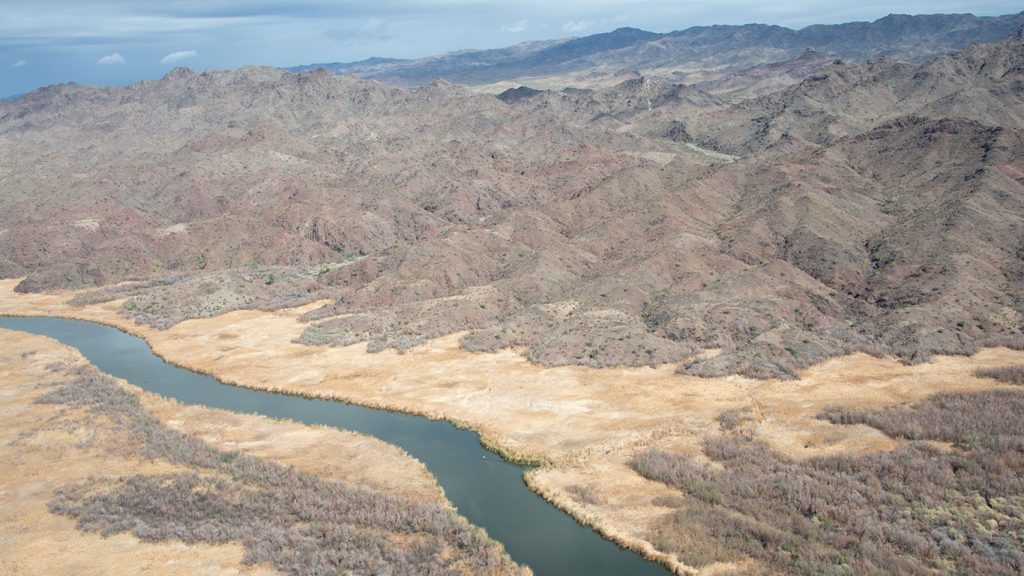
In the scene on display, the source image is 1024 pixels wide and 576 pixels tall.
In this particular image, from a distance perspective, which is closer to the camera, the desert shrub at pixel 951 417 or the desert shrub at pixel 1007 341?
the desert shrub at pixel 951 417

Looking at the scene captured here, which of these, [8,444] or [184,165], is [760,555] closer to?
[8,444]

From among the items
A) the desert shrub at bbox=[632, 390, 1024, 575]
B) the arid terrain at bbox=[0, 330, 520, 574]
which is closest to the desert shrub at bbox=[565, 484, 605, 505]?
the desert shrub at bbox=[632, 390, 1024, 575]

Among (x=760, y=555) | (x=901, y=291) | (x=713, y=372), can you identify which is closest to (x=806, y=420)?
(x=713, y=372)

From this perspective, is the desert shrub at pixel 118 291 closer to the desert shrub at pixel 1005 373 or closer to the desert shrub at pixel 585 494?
the desert shrub at pixel 585 494

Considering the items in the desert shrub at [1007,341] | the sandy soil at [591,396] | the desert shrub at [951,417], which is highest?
the desert shrub at [951,417]

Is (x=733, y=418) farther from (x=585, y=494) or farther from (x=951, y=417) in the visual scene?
(x=585, y=494)

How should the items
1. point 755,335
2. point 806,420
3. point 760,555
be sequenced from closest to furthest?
point 760,555 → point 806,420 → point 755,335

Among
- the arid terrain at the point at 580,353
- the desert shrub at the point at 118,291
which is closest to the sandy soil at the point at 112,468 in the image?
the arid terrain at the point at 580,353
